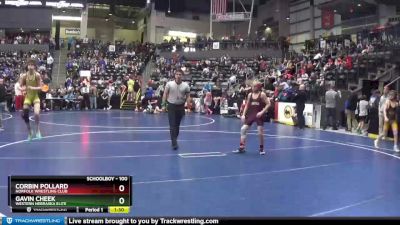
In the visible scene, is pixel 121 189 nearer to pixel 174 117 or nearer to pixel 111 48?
pixel 174 117

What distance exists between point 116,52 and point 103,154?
30.4 m

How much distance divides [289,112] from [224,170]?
1217 cm

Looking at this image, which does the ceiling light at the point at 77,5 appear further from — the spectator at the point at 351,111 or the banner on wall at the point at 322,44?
the spectator at the point at 351,111

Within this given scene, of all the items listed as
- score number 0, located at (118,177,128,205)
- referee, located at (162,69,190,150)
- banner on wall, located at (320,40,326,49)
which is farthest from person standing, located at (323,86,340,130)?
score number 0, located at (118,177,128,205)

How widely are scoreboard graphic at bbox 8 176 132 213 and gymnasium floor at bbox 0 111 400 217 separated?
230 centimetres

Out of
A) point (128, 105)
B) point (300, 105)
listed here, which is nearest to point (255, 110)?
point (300, 105)

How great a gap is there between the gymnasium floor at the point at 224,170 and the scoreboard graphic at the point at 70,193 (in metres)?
2.30

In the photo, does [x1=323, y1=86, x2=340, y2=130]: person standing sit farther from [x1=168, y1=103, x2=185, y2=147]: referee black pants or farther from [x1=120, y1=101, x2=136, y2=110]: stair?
[x1=120, y1=101, x2=136, y2=110]: stair

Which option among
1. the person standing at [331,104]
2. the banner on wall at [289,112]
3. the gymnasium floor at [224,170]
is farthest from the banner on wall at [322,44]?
the gymnasium floor at [224,170]

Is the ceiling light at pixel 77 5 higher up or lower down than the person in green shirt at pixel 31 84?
higher up

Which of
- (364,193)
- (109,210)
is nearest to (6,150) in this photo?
(364,193)

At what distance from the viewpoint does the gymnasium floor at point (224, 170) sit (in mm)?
5609

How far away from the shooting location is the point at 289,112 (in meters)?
19.8

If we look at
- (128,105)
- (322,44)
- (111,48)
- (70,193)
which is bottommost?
(128,105)
